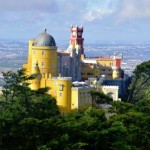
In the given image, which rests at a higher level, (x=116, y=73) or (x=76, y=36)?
(x=76, y=36)

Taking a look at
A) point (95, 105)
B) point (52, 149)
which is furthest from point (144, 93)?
point (52, 149)

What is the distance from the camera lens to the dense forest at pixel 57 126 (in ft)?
104

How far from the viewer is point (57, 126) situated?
33.5m

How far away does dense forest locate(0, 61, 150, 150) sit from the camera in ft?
104

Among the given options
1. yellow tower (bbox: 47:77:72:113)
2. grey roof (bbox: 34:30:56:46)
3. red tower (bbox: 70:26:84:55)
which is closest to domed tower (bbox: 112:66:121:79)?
red tower (bbox: 70:26:84:55)

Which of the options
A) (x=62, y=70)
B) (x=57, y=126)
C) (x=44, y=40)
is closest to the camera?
(x=57, y=126)

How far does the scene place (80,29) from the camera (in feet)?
266

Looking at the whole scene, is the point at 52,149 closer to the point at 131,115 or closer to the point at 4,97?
the point at 131,115

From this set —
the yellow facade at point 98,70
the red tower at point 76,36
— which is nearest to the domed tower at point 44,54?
the yellow facade at point 98,70

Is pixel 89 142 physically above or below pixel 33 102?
below

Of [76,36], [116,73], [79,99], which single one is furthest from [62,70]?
[76,36]

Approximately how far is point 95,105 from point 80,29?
29.5 m

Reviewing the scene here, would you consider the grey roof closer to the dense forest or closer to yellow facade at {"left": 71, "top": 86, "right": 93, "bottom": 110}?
yellow facade at {"left": 71, "top": 86, "right": 93, "bottom": 110}

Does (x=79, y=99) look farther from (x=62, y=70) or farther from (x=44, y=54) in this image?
(x=62, y=70)
